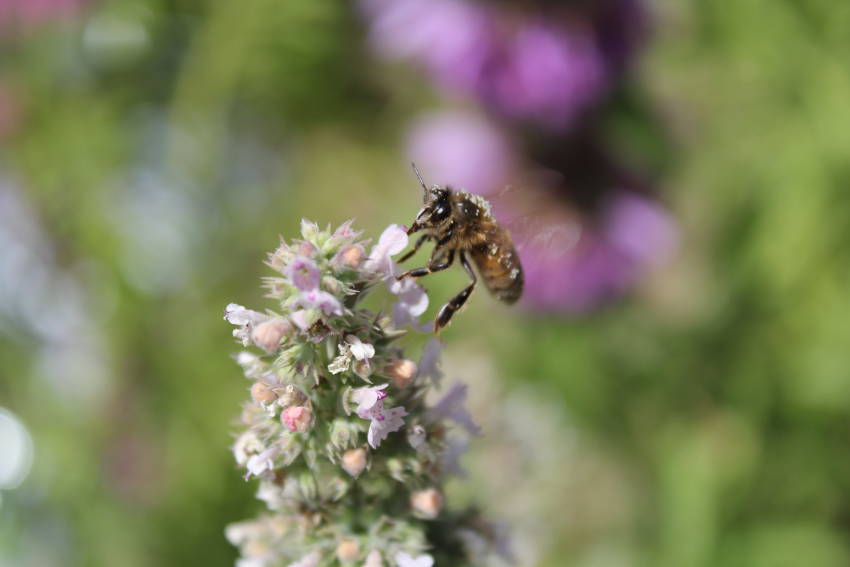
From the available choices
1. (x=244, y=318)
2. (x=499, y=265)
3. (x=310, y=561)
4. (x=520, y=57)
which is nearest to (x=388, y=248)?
(x=244, y=318)

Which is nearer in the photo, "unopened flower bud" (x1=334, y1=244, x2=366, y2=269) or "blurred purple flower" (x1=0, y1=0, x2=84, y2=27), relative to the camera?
"unopened flower bud" (x1=334, y1=244, x2=366, y2=269)

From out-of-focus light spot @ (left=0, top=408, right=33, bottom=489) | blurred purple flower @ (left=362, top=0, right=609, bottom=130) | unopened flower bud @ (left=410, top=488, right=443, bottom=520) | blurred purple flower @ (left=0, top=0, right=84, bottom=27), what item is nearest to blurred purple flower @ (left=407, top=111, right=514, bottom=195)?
blurred purple flower @ (left=362, top=0, right=609, bottom=130)

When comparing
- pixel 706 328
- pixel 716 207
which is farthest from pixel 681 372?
pixel 716 207

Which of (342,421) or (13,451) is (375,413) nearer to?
(342,421)

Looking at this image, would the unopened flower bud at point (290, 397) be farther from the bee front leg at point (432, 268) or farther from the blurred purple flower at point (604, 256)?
the blurred purple flower at point (604, 256)

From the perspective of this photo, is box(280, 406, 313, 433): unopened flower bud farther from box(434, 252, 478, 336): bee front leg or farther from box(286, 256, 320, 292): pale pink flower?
box(434, 252, 478, 336): bee front leg

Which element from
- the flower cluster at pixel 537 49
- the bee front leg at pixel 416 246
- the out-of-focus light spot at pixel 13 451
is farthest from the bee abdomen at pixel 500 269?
the out-of-focus light spot at pixel 13 451
